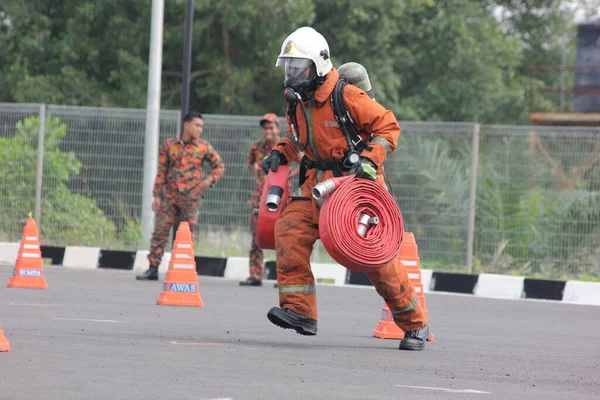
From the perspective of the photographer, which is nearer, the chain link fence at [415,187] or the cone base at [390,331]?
the cone base at [390,331]

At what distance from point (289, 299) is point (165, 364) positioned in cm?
175

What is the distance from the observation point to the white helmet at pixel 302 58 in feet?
28.0

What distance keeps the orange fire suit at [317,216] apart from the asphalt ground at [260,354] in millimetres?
290

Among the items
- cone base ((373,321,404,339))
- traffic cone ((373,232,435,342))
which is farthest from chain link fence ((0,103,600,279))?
cone base ((373,321,404,339))

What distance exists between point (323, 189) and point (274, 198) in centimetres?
48

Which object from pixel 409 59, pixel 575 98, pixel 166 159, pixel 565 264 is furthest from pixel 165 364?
pixel 409 59

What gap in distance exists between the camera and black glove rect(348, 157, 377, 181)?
27.3ft

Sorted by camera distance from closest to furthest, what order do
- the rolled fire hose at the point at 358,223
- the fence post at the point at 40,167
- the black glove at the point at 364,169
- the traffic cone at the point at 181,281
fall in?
the rolled fire hose at the point at 358,223
the black glove at the point at 364,169
the traffic cone at the point at 181,281
the fence post at the point at 40,167

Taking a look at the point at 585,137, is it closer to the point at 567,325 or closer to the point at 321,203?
the point at 567,325

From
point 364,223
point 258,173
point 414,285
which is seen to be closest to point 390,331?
point 414,285

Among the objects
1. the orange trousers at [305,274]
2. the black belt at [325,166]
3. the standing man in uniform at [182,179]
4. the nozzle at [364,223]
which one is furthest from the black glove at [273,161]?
the standing man in uniform at [182,179]

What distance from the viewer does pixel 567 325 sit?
468 inches

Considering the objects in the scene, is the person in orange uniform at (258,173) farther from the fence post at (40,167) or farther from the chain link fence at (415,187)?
the fence post at (40,167)

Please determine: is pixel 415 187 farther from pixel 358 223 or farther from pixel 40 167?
pixel 358 223
